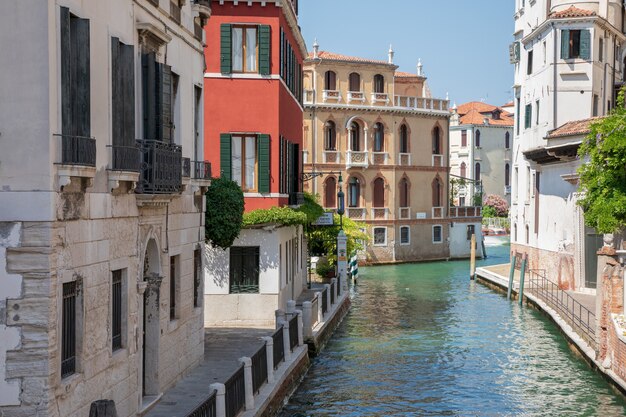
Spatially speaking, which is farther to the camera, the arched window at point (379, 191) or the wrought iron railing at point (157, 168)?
the arched window at point (379, 191)

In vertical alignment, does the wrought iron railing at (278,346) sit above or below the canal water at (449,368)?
above

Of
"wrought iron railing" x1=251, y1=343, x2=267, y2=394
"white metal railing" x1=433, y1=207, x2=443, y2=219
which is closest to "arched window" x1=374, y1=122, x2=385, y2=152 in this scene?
"white metal railing" x1=433, y1=207, x2=443, y2=219

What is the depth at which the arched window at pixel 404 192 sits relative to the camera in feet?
176

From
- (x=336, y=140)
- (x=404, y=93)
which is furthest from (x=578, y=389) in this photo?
(x=404, y=93)

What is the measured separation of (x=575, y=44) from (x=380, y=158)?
17.3 metres

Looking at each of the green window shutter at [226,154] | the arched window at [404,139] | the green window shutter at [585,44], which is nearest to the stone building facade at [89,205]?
the green window shutter at [226,154]

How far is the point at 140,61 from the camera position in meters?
12.5

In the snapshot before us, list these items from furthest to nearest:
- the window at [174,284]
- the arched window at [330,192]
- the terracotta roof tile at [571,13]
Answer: the arched window at [330,192]
the terracotta roof tile at [571,13]
the window at [174,284]

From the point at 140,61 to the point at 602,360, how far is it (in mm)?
11150

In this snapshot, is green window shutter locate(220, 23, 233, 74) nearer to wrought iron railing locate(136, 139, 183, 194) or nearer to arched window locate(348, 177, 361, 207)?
wrought iron railing locate(136, 139, 183, 194)

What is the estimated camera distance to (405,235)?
53.3 meters

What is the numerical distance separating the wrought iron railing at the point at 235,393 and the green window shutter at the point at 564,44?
26593 mm

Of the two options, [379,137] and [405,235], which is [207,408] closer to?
[379,137]

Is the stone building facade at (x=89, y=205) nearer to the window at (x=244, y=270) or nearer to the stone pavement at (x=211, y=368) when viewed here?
the stone pavement at (x=211, y=368)
